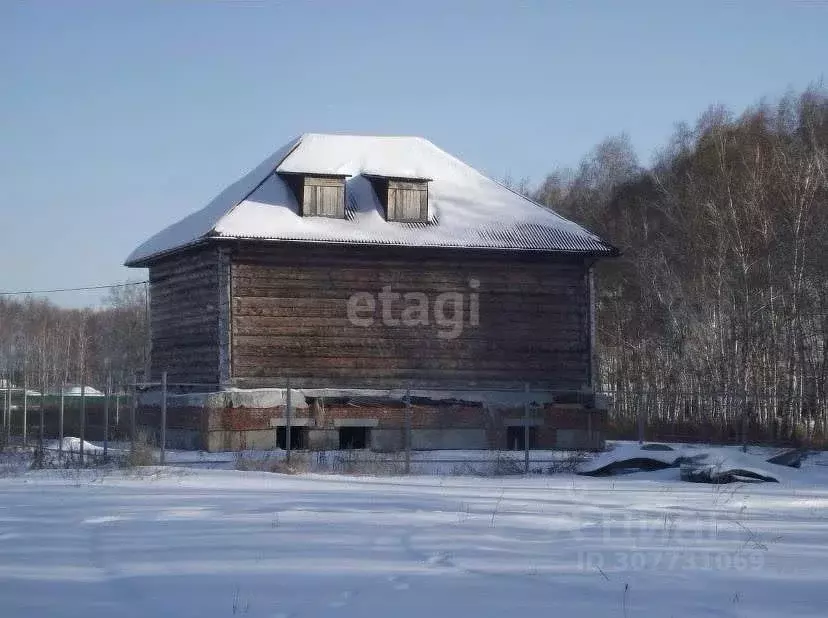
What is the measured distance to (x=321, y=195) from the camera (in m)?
25.2

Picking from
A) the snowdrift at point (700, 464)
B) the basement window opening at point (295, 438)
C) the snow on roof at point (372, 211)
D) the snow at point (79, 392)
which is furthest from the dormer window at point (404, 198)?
the snow at point (79, 392)

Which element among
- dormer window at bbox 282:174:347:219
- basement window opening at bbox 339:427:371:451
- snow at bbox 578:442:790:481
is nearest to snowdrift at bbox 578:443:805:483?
snow at bbox 578:442:790:481

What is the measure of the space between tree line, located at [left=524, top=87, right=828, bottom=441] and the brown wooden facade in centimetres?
258

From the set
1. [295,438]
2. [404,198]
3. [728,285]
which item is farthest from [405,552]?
[728,285]

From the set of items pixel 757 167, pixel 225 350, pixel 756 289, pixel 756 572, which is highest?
pixel 757 167

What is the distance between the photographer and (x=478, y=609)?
6.98 m

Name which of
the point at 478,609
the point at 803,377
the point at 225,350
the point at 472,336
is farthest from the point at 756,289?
the point at 478,609

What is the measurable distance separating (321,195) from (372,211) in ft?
4.34

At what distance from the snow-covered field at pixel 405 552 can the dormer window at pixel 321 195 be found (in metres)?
11.5

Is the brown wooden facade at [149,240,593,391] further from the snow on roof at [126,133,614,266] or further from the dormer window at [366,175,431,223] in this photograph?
the dormer window at [366,175,431,223]

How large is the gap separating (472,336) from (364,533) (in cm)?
1524

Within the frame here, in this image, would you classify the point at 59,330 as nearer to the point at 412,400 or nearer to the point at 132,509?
the point at 412,400

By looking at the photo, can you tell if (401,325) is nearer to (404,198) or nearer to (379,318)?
(379,318)

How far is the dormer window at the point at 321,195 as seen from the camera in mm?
25000
